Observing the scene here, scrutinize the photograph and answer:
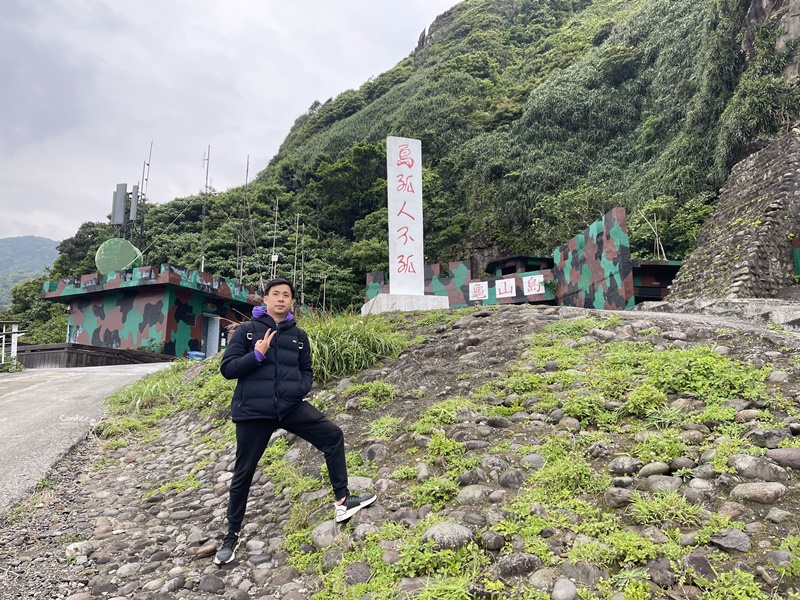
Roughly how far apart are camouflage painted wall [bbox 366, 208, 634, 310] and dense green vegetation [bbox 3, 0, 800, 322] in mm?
3012

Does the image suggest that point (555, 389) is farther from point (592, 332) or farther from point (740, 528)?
point (740, 528)

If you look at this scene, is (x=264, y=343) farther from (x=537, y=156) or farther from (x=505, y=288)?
(x=537, y=156)

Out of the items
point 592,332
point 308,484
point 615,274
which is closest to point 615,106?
point 615,274

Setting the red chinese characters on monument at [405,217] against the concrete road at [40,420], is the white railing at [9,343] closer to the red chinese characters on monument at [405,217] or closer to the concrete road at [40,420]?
the concrete road at [40,420]

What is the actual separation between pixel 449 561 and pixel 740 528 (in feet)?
4.71

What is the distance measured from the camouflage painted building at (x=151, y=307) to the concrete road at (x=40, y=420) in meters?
9.52

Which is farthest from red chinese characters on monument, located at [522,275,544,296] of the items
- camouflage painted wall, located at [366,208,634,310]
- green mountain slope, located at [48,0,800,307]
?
green mountain slope, located at [48,0,800,307]

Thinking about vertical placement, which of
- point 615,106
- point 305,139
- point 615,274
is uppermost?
point 305,139

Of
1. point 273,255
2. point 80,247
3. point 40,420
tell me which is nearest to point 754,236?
point 40,420

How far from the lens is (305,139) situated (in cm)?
5491

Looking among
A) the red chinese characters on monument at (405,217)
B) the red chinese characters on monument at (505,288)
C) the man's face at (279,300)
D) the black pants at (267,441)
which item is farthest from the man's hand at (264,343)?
the red chinese characters on monument at (505,288)

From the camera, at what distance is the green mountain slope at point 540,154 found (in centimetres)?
1914

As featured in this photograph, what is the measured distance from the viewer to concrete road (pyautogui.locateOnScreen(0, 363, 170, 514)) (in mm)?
4742

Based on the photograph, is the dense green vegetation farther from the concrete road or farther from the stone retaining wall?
the concrete road
